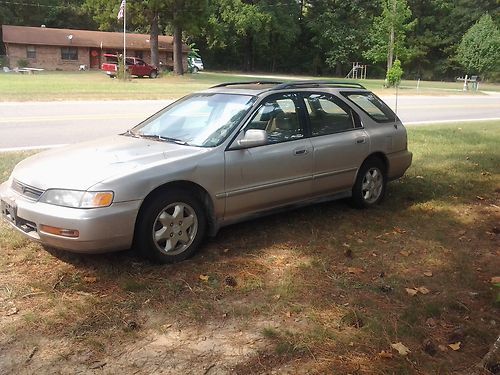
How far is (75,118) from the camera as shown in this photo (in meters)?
14.1

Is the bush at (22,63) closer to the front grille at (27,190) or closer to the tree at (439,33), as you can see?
the tree at (439,33)

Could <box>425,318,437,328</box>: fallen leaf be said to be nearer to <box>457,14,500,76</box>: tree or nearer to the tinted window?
the tinted window

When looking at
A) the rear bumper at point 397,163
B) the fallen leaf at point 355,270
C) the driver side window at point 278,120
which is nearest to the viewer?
the fallen leaf at point 355,270

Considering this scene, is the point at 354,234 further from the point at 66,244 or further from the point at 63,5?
the point at 63,5

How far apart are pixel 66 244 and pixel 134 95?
1853cm

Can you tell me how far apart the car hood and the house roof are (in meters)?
53.1

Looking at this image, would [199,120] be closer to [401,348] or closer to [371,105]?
[371,105]

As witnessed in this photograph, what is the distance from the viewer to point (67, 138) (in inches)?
429

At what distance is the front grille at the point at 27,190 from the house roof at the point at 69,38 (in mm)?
53377

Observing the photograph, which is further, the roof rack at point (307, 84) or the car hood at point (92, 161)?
the roof rack at point (307, 84)

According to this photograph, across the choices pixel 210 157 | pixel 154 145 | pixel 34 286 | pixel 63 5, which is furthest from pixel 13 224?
pixel 63 5

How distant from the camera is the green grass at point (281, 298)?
10.9 feet

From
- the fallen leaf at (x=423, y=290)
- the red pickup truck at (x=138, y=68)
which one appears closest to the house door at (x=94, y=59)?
the red pickup truck at (x=138, y=68)

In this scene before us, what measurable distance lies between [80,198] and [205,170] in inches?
43.7
